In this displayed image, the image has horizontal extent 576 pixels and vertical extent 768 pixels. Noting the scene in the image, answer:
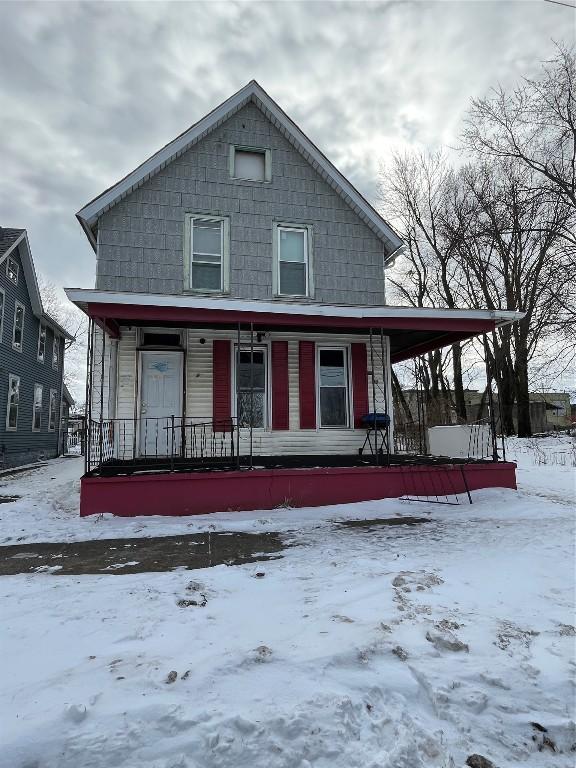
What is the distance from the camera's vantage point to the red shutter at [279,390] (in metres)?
9.59

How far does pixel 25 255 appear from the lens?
16.9 metres

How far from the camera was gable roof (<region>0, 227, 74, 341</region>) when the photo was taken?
Result: 1537cm

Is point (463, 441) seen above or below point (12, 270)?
below

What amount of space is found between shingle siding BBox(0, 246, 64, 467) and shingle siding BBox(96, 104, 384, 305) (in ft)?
28.2

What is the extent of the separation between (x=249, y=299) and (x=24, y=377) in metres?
13.4

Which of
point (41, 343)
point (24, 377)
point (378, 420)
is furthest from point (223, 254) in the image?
point (41, 343)

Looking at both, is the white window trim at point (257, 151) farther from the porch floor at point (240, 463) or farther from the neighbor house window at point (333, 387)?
the porch floor at point (240, 463)

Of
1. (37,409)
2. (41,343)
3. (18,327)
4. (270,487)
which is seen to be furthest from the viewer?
(41,343)

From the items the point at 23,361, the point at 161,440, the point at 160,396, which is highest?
the point at 23,361

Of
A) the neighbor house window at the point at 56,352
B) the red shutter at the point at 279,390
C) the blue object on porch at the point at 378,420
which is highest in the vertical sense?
the neighbor house window at the point at 56,352

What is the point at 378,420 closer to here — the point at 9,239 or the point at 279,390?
the point at 279,390

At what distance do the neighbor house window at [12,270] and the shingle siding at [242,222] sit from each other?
8711 mm

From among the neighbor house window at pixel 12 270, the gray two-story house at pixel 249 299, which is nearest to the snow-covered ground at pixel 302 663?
the gray two-story house at pixel 249 299

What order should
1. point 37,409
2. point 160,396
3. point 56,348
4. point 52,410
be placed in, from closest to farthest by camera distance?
point 160,396
point 37,409
point 52,410
point 56,348
